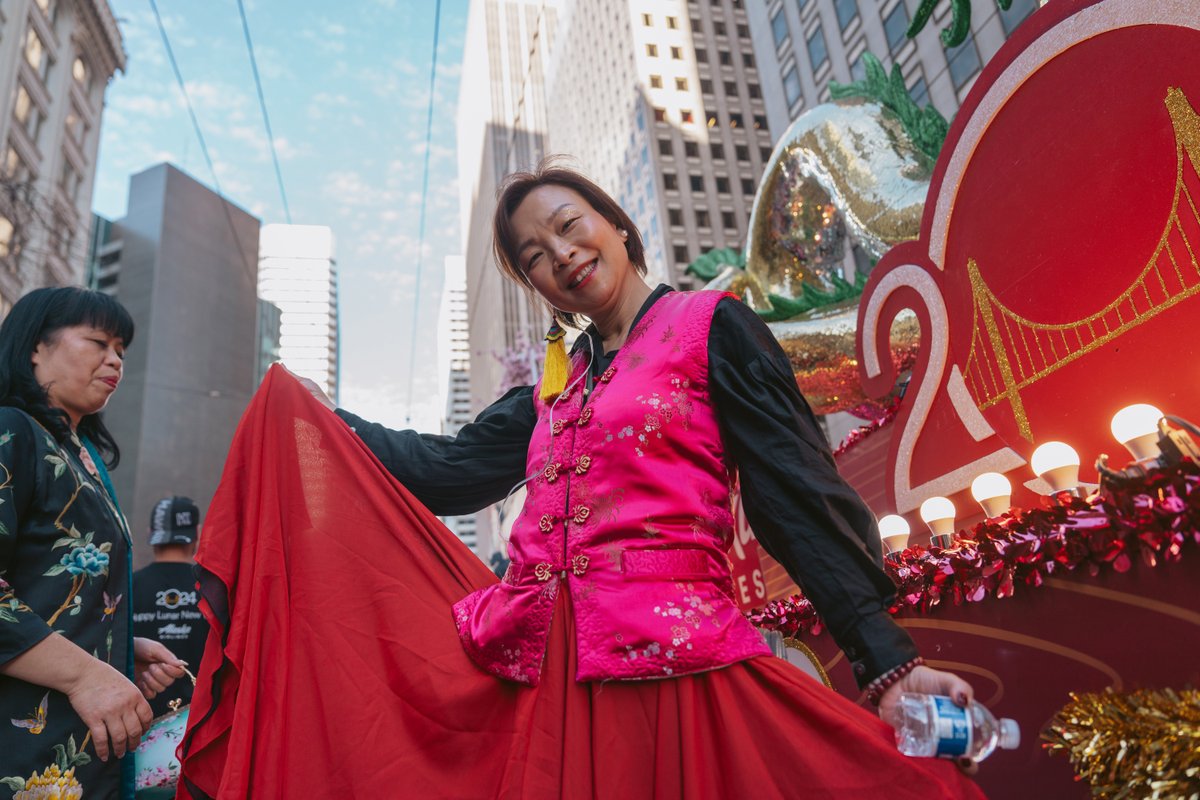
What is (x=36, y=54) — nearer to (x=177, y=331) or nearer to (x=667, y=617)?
(x=177, y=331)

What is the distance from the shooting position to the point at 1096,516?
80.5 inches

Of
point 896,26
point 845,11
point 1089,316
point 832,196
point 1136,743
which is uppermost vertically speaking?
point 845,11

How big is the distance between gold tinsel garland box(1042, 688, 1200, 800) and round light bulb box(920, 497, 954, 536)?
1.71 meters

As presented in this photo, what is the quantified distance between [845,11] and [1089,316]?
25.3 meters

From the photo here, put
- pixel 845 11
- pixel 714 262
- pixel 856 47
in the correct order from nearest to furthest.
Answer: pixel 714 262
pixel 856 47
pixel 845 11

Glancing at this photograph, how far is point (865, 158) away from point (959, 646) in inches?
155

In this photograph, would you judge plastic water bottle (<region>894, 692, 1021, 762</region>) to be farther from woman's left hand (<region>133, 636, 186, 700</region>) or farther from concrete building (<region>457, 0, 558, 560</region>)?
concrete building (<region>457, 0, 558, 560</region>)

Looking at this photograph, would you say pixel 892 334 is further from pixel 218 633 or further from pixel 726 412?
pixel 218 633

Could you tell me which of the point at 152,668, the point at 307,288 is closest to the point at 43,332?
the point at 152,668

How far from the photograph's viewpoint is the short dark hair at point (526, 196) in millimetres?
2129

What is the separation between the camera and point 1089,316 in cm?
314

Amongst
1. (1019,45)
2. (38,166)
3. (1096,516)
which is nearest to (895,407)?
(1019,45)

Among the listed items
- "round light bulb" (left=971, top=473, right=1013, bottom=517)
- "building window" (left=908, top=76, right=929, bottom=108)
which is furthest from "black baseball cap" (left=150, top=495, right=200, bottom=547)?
"building window" (left=908, top=76, right=929, bottom=108)

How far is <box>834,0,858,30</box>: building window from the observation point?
79.9 ft
